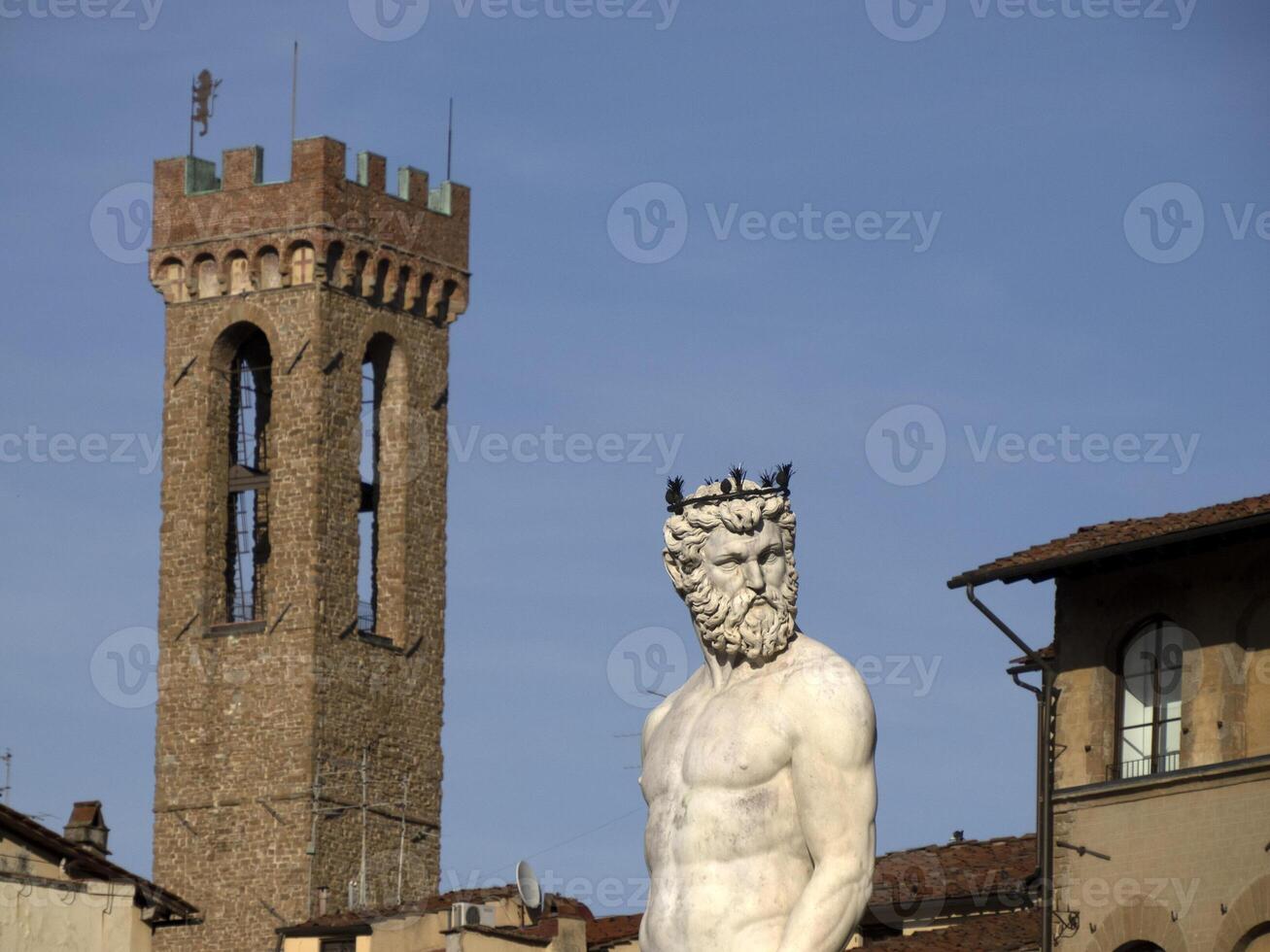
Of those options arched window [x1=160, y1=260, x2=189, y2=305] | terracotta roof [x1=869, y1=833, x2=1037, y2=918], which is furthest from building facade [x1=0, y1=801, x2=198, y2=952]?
arched window [x1=160, y1=260, x2=189, y2=305]

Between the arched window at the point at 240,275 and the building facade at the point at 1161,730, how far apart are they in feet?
139

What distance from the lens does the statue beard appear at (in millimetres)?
11938

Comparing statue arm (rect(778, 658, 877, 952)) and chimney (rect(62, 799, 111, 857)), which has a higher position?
chimney (rect(62, 799, 111, 857))

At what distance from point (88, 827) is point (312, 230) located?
96.6 feet

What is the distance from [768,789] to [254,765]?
67.8m

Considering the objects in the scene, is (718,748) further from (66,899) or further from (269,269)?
(269,269)

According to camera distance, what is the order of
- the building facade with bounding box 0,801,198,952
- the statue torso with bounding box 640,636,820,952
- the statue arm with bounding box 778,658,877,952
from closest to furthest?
the statue arm with bounding box 778,658,877,952 < the statue torso with bounding box 640,636,820,952 < the building facade with bounding box 0,801,198,952

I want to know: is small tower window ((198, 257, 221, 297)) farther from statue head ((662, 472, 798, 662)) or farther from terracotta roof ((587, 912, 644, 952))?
statue head ((662, 472, 798, 662))

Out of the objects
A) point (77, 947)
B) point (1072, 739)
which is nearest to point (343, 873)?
point (77, 947)

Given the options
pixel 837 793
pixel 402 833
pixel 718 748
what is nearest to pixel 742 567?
pixel 718 748

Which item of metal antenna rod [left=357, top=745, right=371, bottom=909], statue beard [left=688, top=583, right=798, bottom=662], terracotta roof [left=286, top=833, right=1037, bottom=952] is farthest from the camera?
metal antenna rod [left=357, top=745, right=371, bottom=909]

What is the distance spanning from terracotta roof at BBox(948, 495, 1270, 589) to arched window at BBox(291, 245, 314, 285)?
135ft

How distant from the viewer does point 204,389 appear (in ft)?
268

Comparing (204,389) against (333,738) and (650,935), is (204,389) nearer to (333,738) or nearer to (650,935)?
(333,738)
